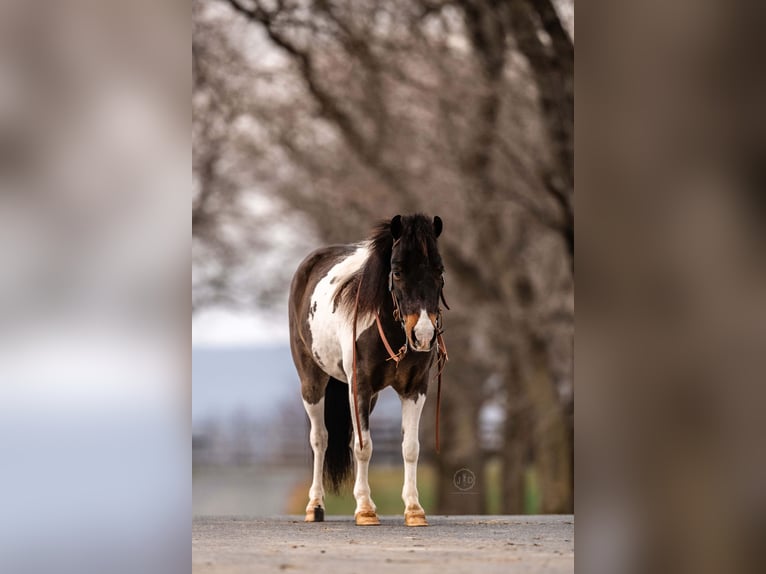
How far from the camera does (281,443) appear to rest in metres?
14.6

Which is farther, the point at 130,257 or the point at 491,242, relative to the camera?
the point at 491,242

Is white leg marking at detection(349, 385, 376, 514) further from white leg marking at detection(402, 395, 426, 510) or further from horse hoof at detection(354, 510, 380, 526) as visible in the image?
white leg marking at detection(402, 395, 426, 510)

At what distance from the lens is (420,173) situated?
1377cm

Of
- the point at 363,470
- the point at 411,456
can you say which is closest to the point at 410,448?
the point at 411,456

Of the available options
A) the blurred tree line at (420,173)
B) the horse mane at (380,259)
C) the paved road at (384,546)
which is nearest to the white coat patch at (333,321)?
the horse mane at (380,259)

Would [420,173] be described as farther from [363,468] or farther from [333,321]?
[363,468]

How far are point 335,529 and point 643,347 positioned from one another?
403cm

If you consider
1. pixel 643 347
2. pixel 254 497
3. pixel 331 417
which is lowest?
pixel 254 497

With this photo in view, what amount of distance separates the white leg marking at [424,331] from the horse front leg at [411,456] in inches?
30.3

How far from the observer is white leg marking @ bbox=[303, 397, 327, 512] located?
720cm

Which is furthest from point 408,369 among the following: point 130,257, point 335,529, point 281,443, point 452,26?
point 281,443

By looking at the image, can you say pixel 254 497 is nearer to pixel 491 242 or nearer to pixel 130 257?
pixel 491 242

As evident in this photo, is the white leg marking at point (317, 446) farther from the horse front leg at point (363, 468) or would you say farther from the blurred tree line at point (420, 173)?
the blurred tree line at point (420, 173)

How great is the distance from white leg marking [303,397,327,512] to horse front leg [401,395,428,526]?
31.6 inches
